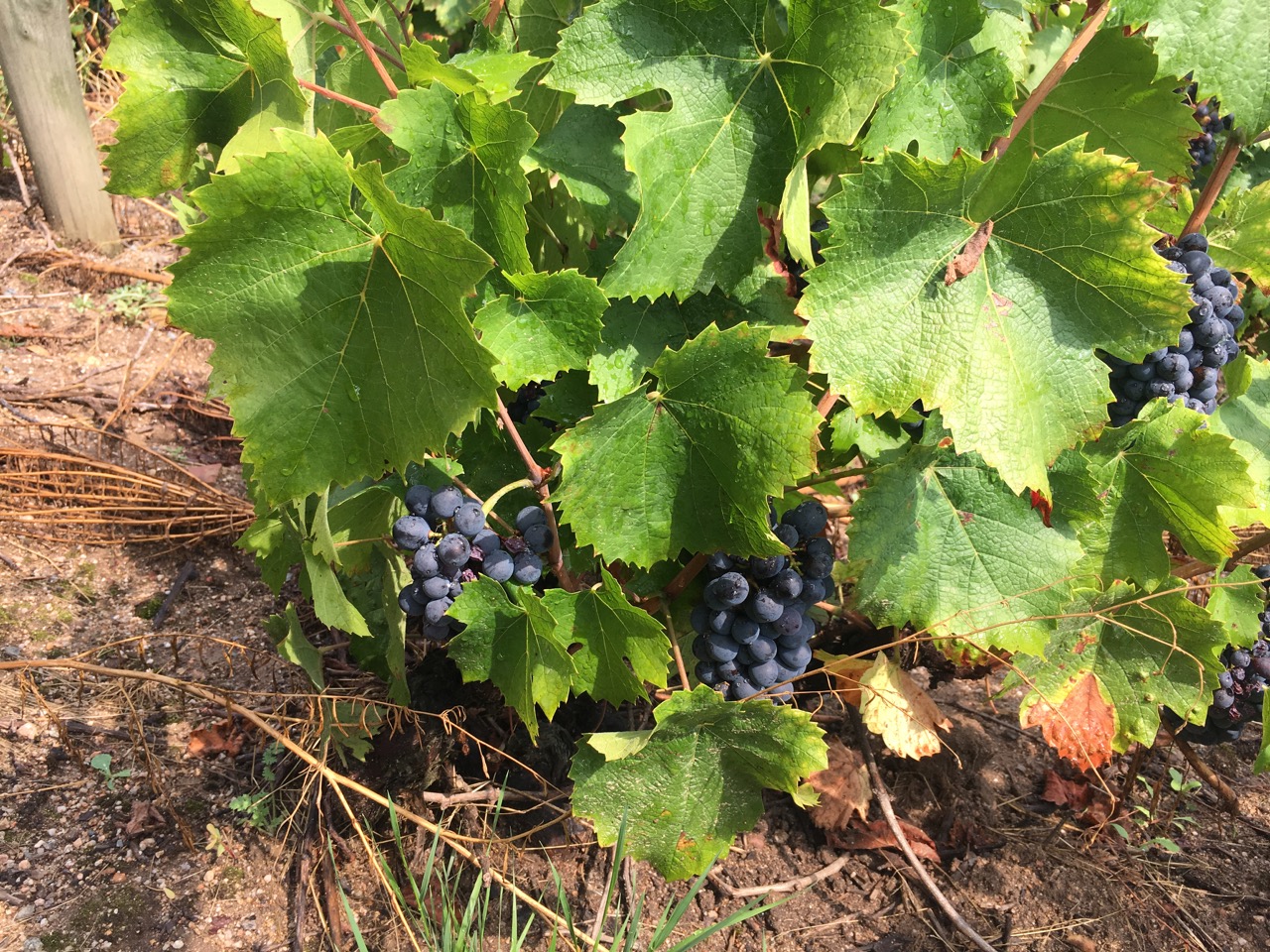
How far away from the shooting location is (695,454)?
4.72 ft

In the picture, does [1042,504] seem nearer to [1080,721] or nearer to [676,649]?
[1080,721]

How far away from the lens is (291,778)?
195 centimetres

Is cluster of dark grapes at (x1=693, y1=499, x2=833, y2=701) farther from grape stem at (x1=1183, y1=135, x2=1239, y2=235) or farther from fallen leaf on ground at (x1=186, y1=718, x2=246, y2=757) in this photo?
fallen leaf on ground at (x1=186, y1=718, x2=246, y2=757)

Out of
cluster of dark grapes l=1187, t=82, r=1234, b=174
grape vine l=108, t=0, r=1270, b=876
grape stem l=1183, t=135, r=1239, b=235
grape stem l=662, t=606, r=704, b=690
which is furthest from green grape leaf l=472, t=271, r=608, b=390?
cluster of dark grapes l=1187, t=82, r=1234, b=174

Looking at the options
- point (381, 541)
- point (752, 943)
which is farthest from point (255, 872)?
point (752, 943)

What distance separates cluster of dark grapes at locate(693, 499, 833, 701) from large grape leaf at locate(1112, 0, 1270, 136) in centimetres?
89

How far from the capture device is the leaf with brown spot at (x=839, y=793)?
2.01m

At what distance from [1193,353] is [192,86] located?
5.85 ft

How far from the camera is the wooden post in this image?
322 centimetres

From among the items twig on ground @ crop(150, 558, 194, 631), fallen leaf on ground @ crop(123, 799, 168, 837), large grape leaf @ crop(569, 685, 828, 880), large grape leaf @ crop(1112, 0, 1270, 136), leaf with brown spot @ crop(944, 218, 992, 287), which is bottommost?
fallen leaf on ground @ crop(123, 799, 168, 837)

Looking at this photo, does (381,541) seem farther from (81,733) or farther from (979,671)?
(979,671)

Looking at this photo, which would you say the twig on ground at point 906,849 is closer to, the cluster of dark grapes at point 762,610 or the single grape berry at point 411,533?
the cluster of dark grapes at point 762,610

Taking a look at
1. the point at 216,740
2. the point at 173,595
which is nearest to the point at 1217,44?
the point at 216,740

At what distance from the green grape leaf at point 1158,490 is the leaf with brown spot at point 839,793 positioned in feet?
2.24
